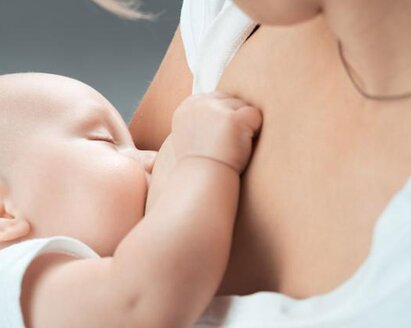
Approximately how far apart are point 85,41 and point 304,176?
976mm

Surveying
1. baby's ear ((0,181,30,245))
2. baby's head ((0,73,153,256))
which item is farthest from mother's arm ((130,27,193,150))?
baby's ear ((0,181,30,245))

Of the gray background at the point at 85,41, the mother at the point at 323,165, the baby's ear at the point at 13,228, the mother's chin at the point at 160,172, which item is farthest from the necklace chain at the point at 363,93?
the gray background at the point at 85,41

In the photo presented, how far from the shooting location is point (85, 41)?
1479mm

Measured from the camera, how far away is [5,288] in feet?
2.18

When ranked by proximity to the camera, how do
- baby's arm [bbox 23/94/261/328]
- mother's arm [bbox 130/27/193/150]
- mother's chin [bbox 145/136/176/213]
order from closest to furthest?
baby's arm [bbox 23/94/261/328], mother's chin [bbox 145/136/176/213], mother's arm [bbox 130/27/193/150]

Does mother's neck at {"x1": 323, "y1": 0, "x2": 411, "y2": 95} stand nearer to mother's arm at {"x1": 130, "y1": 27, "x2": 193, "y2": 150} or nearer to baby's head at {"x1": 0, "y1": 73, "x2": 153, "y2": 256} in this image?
baby's head at {"x1": 0, "y1": 73, "x2": 153, "y2": 256}

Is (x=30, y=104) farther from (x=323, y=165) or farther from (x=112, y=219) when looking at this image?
(x=323, y=165)

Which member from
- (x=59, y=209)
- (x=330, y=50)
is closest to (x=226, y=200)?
(x=330, y=50)

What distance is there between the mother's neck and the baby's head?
1.10 feet

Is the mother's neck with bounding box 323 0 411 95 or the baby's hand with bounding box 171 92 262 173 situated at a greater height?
the mother's neck with bounding box 323 0 411 95

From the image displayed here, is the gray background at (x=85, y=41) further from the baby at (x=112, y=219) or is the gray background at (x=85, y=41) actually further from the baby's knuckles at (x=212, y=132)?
the baby's knuckles at (x=212, y=132)

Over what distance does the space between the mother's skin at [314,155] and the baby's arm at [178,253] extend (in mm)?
22

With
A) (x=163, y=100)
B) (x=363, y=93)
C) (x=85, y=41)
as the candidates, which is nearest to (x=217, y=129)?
(x=363, y=93)

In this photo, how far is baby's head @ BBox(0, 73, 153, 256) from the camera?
0.79 meters
